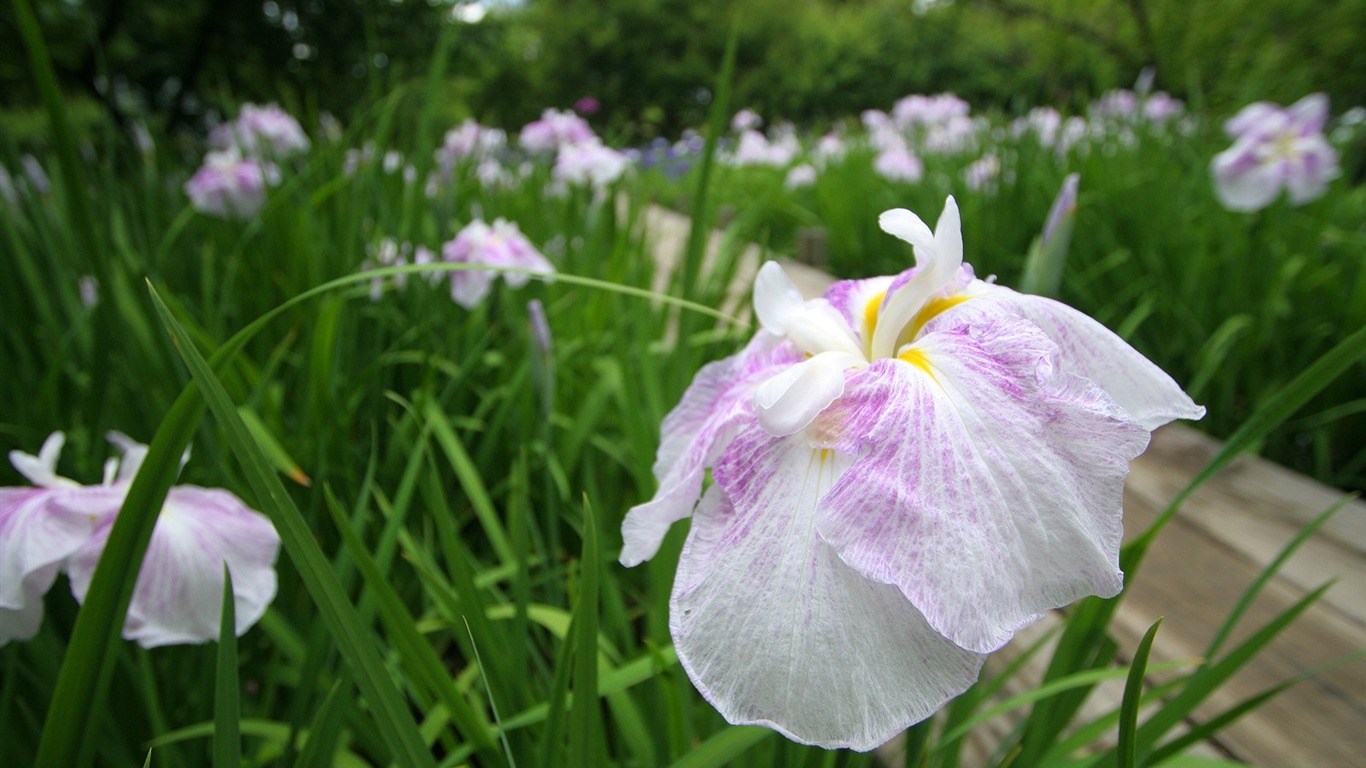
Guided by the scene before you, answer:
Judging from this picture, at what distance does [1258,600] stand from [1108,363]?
1199mm

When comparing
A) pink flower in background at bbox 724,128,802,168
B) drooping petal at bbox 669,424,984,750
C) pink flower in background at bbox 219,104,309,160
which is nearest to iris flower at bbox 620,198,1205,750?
drooping petal at bbox 669,424,984,750

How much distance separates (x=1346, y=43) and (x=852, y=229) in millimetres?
3178

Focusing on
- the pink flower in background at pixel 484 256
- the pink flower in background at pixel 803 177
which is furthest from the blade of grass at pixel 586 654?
the pink flower in background at pixel 803 177

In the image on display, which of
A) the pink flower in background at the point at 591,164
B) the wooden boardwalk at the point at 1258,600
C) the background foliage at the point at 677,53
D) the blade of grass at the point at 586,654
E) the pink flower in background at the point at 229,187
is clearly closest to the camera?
the blade of grass at the point at 586,654

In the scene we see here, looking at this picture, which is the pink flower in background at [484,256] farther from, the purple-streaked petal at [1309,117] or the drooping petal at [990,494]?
the purple-streaked petal at [1309,117]

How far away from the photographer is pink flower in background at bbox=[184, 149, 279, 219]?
2.34 metres

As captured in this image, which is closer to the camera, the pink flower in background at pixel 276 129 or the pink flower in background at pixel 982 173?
the pink flower in background at pixel 982 173

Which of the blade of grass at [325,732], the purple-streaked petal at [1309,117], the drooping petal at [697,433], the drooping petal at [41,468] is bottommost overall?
the blade of grass at [325,732]

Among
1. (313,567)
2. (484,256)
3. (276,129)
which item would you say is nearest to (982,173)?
(484,256)

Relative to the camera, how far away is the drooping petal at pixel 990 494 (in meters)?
0.40

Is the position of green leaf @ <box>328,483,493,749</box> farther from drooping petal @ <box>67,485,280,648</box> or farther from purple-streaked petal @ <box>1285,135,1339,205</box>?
purple-streaked petal @ <box>1285,135,1339,205</box>

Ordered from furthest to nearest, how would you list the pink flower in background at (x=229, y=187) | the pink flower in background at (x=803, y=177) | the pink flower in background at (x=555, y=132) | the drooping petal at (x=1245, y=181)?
the pink flower in background at (x=803, y=177) → the pink flower in background at (x=555, y=132) → the pink flower in background at (x=229, y=187) → the drooping petal at (x=1245, y=181)

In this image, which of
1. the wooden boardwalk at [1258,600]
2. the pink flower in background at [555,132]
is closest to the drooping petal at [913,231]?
the wooden boardwalk at [1258,600]

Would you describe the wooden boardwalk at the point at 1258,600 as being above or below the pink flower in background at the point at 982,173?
below
